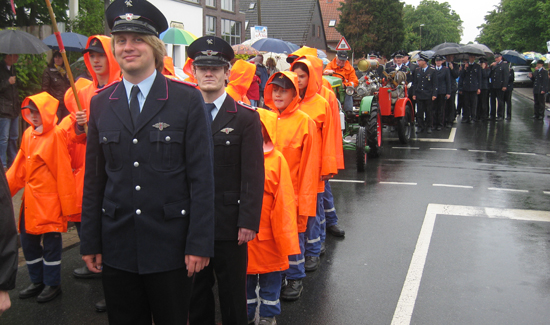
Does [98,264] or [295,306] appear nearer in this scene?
[98,264]

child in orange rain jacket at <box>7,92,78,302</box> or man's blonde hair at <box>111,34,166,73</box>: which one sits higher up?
man's blonde hair at <box>111,34,166,73</box>

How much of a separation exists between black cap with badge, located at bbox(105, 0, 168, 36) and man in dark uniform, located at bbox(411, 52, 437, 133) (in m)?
14.7

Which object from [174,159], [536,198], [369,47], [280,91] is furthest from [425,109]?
[369,47]

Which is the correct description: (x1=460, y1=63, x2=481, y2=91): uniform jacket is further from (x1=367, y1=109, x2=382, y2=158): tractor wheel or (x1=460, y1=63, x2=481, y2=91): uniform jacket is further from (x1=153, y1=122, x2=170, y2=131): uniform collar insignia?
(x1=153, y1=122, x2=170, y2=131): uniform collar insignia

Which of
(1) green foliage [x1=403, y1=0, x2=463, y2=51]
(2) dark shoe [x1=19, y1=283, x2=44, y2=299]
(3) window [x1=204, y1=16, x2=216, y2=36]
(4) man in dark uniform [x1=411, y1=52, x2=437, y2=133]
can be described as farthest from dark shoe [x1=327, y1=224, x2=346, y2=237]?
(1) green foliage [x1=403, y1=0, x2=463, y2=51]

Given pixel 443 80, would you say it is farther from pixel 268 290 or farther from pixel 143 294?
pixel 143 294

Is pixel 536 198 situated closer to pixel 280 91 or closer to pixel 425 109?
pixel 280 91

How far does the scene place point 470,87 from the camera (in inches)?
719

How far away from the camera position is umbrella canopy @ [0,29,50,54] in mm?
7758

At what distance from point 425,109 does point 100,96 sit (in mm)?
15374

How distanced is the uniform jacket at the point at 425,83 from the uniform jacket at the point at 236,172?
14.1 m

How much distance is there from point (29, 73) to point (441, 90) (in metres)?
12.2

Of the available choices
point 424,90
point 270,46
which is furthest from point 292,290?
point 270,46

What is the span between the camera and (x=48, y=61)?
403 inches
